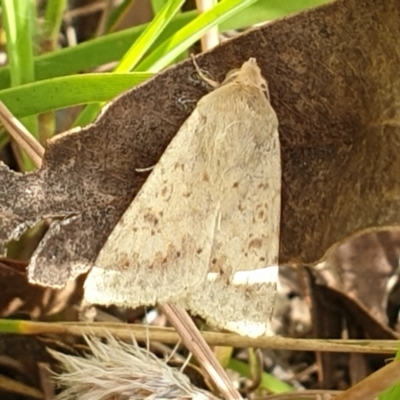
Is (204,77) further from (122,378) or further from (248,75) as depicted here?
(122,378)

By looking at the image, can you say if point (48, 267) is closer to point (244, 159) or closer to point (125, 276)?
point (125, 276)

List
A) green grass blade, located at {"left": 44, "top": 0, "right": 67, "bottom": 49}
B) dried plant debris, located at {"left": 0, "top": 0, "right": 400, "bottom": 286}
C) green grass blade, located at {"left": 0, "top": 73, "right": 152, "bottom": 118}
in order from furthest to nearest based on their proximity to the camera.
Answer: green grass blade, located at {"left": 44, "top": 0, "right": 67, "bottom": 49}
green grass blade, located at {"left": 0, "top": 73, "right": 152, "bottom": 118}
dried plant debris, located at {"left": 0, "top": 0, "right": 400, "bottom": 286}

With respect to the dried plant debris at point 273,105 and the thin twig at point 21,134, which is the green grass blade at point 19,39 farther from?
the dried plant debris at point 273,105

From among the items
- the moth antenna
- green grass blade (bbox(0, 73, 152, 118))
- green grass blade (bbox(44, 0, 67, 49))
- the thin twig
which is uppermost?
green grass blade (bbox(44, 0, 67, 49))

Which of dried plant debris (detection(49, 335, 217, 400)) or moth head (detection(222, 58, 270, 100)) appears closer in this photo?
moth head (detection(222, 58, 270, 100))

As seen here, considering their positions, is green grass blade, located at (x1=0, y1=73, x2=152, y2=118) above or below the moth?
above

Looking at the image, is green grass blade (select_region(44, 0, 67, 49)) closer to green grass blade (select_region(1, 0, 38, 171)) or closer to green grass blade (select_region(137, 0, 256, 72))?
green grass blade (select_region(1, 0, 38, 171))

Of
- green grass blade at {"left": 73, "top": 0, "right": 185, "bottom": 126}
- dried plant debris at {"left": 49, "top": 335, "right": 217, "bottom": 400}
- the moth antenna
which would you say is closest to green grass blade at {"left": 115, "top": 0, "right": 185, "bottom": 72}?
green grass blade at {"left": 73, "top": 0, "right": 185, "bottom": 126}

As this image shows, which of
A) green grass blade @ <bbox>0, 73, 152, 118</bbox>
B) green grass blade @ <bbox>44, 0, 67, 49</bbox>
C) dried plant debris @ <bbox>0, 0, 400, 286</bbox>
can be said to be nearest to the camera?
dried plant debris @ <bbox>0, 0, 400, 286</bbox>
